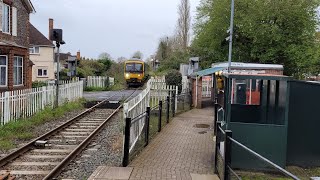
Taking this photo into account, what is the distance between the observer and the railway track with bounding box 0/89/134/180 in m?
8.40

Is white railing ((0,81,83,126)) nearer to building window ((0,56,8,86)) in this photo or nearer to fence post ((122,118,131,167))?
building window ((0,56,8,86))

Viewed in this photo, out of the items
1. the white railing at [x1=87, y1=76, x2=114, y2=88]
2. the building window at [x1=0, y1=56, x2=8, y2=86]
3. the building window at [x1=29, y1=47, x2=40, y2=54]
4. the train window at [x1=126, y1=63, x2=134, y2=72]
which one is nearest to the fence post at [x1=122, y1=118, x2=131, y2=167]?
the building window at [x1=0, y1=56, x2=8, y2=86]

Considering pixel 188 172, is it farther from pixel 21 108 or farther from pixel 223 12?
pixel 223 12

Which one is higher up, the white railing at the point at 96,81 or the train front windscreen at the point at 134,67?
the train front windscreen at the point at 134,67

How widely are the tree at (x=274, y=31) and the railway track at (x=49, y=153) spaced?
16.8 meters

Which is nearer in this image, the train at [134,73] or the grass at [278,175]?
the grass at [278,175]

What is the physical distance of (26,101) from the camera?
16.7m

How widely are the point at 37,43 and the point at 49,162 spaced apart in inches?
1685

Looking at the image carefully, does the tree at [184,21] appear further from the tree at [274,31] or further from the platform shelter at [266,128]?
the platform shelter at [266,128]

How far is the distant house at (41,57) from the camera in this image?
4947 cm

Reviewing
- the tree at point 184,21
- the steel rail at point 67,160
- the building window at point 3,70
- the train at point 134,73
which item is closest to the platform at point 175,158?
the steel rail at point 67,160

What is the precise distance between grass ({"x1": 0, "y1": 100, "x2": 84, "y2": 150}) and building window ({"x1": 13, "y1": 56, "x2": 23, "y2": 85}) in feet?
18.3

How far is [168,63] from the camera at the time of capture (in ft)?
178

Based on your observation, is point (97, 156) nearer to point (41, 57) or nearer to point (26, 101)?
point (26, 101)
